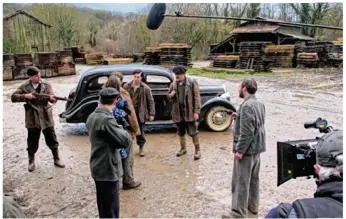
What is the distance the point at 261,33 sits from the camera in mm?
35844

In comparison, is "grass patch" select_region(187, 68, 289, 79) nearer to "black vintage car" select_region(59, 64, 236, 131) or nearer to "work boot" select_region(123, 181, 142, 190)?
"black vintage car" select_region(59, 64, 236, 131)

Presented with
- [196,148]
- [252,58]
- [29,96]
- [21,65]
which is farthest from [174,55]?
[29,96]

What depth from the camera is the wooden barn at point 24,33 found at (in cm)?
3084

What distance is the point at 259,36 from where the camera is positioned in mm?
36625

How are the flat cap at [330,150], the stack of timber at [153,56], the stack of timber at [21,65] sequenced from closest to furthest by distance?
1. the flat cap at [330,150]
2. the stack of timber at [21,65]
3. the stack of timber at [153,56]

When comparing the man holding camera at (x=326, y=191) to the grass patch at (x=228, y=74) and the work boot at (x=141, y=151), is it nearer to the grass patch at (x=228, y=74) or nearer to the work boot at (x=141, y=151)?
the work boot at (x=141, y=151)

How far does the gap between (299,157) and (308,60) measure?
26.0 meters

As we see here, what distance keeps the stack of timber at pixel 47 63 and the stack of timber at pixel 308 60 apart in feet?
54.0

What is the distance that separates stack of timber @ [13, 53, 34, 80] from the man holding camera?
21421 millimetres

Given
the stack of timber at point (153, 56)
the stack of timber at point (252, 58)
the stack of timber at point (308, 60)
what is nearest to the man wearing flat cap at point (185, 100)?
the stack of timber at point (252, 58)

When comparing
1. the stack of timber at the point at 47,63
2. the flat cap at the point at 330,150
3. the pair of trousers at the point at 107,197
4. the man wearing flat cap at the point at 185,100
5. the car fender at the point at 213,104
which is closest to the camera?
the flat cap at the point at 330,150

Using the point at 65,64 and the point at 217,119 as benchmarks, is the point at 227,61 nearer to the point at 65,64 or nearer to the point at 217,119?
the point at 65,64

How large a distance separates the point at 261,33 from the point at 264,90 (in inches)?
821

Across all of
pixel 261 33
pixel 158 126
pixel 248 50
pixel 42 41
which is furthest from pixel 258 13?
pixel 158 126
